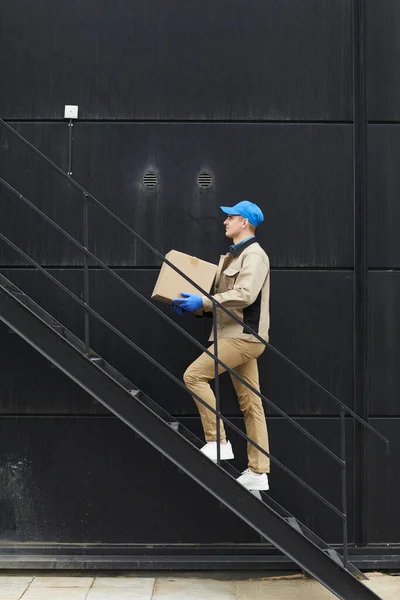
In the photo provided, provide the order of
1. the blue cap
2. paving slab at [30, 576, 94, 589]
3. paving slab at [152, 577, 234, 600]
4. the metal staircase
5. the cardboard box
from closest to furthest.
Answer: the metal staircase
the cardboard box
paving slab at [152, 577, 234, 600]
the blue cap
paving slab at [30, 576, 94, 589]

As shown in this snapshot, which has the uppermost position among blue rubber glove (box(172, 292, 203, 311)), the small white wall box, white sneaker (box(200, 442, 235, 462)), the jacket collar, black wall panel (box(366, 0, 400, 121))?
black wall panel (box(366, 0, 400, 121))

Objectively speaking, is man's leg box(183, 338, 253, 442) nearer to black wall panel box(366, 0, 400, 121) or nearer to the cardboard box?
the cardboard box

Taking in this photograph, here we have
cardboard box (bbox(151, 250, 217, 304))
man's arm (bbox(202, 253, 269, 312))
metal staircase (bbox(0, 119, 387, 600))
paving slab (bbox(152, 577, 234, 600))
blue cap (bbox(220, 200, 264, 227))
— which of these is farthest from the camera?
blue cap (bbox(220, 200, 264, 227))

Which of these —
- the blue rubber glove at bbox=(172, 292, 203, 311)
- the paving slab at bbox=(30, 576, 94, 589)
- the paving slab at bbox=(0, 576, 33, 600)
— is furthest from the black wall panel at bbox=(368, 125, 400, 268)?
the paving slab at bbox=(0, 576, 33, 600)

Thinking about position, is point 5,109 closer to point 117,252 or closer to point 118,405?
point 117,252

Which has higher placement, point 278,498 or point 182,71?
point 182,71

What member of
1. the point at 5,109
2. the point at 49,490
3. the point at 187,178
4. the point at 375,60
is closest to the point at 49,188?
the point at 5,109

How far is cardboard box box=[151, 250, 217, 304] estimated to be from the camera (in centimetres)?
533

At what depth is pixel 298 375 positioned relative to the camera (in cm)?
610

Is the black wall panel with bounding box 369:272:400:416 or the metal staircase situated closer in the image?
the metal staircase

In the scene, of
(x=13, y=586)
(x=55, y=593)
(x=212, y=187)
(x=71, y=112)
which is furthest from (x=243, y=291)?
(x=13, y=586)

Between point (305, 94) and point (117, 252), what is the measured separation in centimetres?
189

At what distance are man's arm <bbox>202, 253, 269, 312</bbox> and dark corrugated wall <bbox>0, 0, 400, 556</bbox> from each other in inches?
30.9

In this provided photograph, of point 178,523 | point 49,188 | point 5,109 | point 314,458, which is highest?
point 5,109
